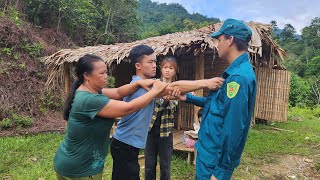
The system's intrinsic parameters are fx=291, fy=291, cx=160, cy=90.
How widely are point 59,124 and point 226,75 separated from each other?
7829 millimetres

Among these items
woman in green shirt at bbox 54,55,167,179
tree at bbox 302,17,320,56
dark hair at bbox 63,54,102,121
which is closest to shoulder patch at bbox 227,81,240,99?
woman in green shirt at bbox 54,55,167,179

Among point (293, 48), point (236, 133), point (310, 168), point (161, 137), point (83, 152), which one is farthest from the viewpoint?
point (293, 48)

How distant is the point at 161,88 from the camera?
2.14m

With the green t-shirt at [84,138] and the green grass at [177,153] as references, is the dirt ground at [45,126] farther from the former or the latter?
the green t-shirt at [84,138]

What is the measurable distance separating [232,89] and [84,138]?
1011 mm

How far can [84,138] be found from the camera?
1.93m

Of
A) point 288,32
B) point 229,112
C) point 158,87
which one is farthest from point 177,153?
point 288,32

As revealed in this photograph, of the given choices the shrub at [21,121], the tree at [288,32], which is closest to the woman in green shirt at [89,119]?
the shrub at [21,121]

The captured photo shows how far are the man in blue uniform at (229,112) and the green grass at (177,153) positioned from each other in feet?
9.38

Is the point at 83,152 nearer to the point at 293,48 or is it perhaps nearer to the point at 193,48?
the point at 193,48

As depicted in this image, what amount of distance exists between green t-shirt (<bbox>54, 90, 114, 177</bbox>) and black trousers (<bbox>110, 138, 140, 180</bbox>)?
321 mm

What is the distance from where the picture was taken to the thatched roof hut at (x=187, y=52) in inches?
225

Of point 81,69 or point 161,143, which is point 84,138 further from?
point 161,143

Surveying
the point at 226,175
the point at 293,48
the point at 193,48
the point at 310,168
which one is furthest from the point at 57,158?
the point at 293,48
